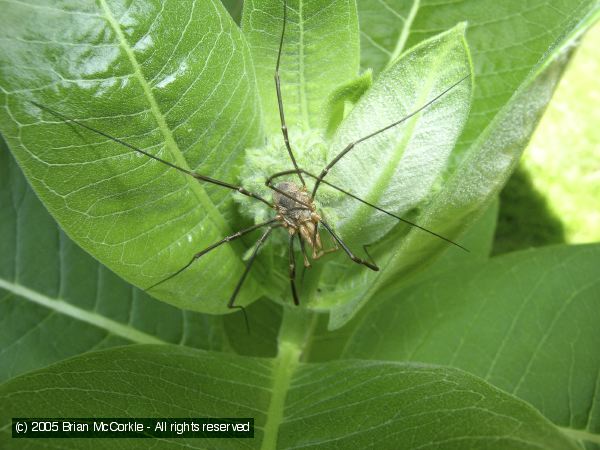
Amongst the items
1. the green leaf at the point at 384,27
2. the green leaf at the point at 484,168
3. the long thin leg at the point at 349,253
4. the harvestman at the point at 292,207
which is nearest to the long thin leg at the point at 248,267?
the harvestman at the point at 292,207

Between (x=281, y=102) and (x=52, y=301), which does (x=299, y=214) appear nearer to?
(x=281, y=102)

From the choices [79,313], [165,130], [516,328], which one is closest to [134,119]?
[165,130]

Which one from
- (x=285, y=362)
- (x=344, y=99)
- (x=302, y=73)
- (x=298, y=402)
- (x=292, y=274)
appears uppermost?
(x=302, y=73)

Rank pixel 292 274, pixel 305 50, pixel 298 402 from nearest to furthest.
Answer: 1. pixel 298 402
2. pixel 305 50
3. pixel 292 274

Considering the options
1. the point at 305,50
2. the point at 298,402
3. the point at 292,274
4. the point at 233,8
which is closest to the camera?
the point at 298,402

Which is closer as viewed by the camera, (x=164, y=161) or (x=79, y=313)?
(x=164, y=161)

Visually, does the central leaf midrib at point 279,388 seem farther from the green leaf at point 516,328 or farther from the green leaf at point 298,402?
the green leaf at point 516,328

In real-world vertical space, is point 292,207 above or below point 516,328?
above
